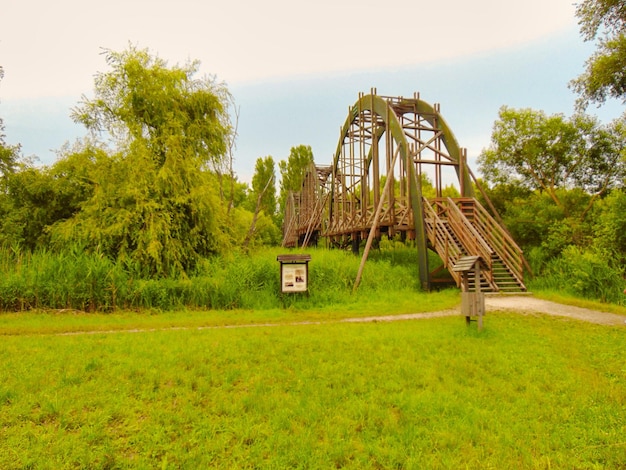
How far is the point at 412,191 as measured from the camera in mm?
13922

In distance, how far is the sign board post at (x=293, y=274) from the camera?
443 inches

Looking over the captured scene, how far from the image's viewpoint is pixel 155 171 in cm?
1318

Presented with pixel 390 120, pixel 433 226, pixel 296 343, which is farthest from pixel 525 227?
pixel 296 343

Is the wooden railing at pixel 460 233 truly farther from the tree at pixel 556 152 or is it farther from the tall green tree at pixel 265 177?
the tall green tree at pixel 265 177

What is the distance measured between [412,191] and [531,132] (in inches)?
371

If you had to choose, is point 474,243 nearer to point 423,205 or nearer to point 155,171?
point 423,205

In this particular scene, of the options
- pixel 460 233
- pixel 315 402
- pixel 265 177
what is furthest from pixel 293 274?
pixel 265 177

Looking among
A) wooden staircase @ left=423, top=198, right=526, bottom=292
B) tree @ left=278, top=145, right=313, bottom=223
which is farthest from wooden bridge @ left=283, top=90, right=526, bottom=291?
tree @ left=278, top=145, right=313, bottom=223

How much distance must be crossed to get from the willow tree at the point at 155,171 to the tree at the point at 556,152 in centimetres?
1449

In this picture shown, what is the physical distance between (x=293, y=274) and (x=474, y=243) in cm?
571

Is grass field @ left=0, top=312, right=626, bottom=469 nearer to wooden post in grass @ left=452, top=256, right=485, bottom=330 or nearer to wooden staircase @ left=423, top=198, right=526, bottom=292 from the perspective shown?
wooden post in grass @ left=452, top=256, right=485, bottom=330

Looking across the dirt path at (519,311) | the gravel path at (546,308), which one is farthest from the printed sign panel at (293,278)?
the gravel path at (546,308)

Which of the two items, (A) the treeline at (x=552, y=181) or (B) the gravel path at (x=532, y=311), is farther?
(A) the treeline at (x=552, y=181)

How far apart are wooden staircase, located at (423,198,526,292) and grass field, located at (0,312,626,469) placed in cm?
490
